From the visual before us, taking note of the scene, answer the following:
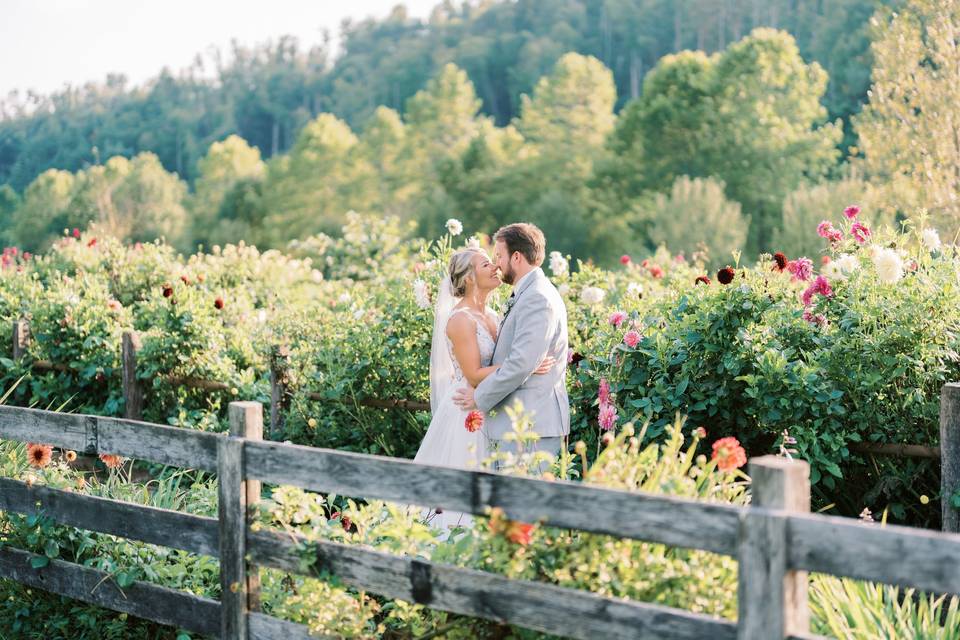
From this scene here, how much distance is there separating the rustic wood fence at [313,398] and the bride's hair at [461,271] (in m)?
1.70

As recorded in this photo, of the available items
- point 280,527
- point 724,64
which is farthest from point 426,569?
point 724,64

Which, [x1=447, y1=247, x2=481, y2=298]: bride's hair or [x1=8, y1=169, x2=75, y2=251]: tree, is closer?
[x1=447, y1=247, x2=481, y2=298]: bride's hair

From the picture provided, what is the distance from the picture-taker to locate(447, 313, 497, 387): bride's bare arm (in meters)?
5.06

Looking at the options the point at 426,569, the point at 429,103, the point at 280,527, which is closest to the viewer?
the point at 426,569

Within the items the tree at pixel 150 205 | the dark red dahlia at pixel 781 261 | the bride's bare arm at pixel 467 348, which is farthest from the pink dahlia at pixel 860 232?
the tree at pixel 150 205

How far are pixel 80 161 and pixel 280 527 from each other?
96.7 metres

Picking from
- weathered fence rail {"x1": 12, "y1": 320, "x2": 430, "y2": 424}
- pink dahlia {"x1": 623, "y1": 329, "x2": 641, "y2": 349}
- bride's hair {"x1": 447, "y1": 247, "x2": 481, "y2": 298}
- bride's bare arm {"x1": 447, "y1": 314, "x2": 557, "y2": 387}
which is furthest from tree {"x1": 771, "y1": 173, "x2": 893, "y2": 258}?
bride's bare arm {"x1": 447, "y1": 314, "x2": 557, "y2": 387}

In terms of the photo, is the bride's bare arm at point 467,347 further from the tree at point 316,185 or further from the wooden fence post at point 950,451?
the tree at point 316,185

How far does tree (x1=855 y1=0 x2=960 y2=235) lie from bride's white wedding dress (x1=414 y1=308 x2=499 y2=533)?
1220cm

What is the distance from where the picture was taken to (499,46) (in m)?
84.9

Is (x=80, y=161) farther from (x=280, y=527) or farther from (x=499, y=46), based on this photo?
(x=280, y=527)

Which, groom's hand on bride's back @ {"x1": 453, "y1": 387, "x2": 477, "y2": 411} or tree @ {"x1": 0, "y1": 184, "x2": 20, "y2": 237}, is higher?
tree @ {"x1": 0, "y1": 184, "x2": 20, "y2": 237}

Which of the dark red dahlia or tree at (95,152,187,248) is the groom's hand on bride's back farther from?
tree at (95,152,187,248)

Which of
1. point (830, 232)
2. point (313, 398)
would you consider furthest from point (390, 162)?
point (830, 232)
